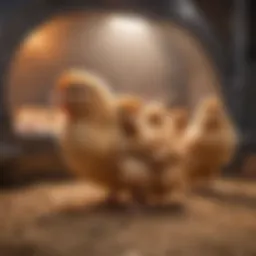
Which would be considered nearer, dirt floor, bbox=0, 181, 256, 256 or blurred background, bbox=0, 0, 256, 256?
dirt floor, bbox=0, 181, 256, 256

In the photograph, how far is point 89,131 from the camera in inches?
22.9

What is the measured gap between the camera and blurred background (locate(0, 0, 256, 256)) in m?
0.58

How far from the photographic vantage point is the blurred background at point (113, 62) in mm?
579

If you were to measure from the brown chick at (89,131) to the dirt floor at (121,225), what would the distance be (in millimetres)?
24

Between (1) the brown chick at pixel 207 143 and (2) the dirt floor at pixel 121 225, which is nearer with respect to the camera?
(2) the dirt floor at pixel 121 225

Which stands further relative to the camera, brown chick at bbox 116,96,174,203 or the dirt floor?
brown chick at bbox 116,96,174,203

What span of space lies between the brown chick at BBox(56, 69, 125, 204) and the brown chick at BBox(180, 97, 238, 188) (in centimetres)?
9

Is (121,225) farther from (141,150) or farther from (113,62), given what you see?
(113,62)

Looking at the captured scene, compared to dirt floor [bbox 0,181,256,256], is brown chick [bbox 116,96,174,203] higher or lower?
higher

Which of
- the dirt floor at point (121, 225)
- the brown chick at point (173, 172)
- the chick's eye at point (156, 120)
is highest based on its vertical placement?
the chick's eye at point (156, 120)

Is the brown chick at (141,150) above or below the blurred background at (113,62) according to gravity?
below

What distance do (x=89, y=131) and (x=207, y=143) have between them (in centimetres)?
13

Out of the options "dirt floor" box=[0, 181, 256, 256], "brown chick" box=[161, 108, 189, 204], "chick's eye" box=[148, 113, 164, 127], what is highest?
"chick's eye" box=[148, 113, 164, 127]

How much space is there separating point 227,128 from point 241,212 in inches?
3.5
